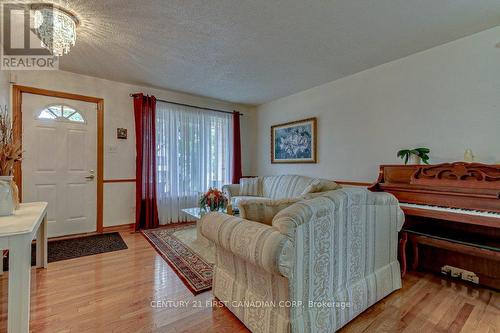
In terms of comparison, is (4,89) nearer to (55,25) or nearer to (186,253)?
(55,25)

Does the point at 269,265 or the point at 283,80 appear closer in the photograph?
the point at 269,265

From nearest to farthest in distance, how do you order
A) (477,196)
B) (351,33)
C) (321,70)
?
(477,196) → (351,33) → (321,70)

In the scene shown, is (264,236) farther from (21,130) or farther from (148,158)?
(21,130)

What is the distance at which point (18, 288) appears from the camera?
1225 mm

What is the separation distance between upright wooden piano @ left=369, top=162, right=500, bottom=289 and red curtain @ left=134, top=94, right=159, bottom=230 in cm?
344

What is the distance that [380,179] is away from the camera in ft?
8.94

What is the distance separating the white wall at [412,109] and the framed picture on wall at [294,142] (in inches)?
5.6

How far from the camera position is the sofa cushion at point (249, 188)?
447 cm

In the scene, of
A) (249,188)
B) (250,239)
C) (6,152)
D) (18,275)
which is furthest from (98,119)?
(250,239)

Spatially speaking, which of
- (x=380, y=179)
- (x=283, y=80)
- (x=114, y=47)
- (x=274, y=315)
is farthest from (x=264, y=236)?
(x=283, y=80)

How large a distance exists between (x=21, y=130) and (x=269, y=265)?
12.5 feet

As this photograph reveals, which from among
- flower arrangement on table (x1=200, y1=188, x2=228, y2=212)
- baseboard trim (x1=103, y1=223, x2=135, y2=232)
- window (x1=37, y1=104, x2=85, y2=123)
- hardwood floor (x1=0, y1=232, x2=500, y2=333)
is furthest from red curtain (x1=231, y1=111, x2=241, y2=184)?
hardwood floor (x1=0, y1=232, x2=500, y2=333)

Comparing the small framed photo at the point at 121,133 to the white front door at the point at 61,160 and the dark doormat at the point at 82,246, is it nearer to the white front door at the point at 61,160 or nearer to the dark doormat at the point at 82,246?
the white front door at the point at 61,160

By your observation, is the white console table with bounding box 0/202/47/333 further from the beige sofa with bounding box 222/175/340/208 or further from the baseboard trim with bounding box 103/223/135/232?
the baseboard trim with bounding box 103/223/135/232
